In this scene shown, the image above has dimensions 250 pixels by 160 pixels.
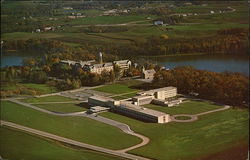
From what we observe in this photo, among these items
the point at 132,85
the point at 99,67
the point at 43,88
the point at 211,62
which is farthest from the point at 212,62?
the point at 43,88

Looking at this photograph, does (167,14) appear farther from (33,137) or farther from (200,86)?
(33,137)

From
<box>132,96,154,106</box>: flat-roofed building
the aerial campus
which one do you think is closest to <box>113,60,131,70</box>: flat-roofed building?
the aerial campus

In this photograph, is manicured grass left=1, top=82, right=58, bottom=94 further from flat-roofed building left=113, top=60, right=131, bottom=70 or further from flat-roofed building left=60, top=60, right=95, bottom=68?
flat-roofed building left=113, top=60, right=131, bottom=70

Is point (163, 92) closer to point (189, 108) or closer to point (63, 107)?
point (189, 108)

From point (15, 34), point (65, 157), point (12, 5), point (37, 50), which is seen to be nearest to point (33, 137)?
point (65, 157)

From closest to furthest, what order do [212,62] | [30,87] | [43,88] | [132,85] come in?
[212,62]
[132,85]
[43,88]
[30,87]
